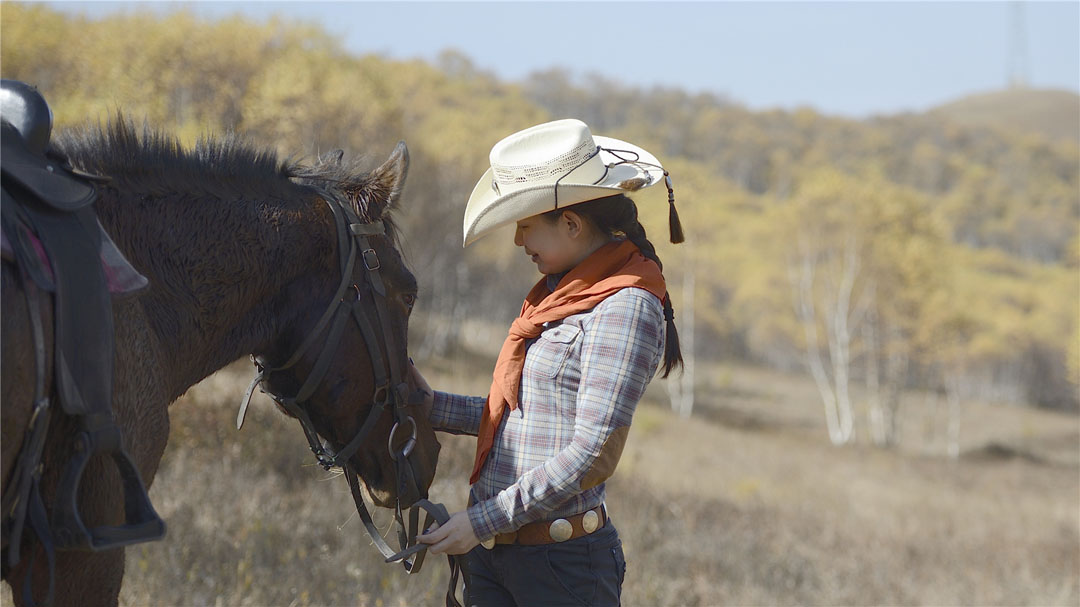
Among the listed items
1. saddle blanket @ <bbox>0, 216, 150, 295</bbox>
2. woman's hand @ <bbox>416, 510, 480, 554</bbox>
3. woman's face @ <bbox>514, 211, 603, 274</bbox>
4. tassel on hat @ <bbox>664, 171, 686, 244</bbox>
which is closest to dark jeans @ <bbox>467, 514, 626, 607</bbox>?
woman's hand @ <bbox>416, 510, 480, 554</bbox>

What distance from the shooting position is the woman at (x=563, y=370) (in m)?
2.08

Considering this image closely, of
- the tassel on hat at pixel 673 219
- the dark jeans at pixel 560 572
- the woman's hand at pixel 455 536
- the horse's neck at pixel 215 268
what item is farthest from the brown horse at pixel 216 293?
the tassel on hat at pixel 673 219

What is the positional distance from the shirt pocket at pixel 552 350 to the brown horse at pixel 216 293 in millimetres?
369

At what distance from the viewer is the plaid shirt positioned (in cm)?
206

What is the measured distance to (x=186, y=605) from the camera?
3865 mm

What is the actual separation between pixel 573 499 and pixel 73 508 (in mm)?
1197

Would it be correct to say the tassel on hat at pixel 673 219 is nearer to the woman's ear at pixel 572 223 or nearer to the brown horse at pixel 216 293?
the woman's ear at pixel 572 223

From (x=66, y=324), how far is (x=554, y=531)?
1260mm

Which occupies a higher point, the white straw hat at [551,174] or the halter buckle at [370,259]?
the white straw hat at [551,174]

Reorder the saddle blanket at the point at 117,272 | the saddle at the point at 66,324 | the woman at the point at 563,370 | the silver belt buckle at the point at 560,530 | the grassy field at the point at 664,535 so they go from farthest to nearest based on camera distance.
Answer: the grassy field at the point at 664,535 < the silver belt buckle at the point at 560,530 < the woman at the point at 563,370 < the saddle blanket at the point at 117,272 < the saddle at the point at 66,324

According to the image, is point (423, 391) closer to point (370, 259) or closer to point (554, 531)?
point (370, 259)

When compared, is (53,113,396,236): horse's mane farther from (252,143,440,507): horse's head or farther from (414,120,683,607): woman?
(414,120,683,607): woman

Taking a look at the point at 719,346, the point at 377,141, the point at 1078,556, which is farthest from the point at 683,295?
the point at 1078,556

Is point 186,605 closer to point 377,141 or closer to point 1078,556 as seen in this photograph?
point 1078,556
